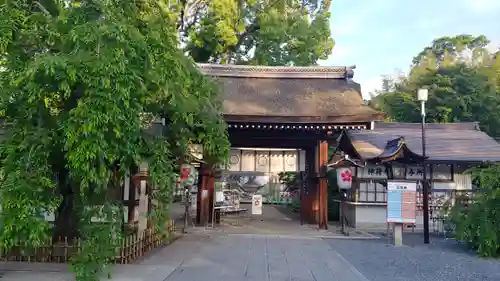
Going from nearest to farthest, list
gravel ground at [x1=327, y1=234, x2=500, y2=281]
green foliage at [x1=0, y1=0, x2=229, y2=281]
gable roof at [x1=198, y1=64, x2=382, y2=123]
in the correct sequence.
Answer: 1. green foliage at [x1=0, y1=0, x2=229, y2=281]
2. gravel ground at [x1=327, y1=234, x2=500, y2=281]
3. gable roof at [x1=198, y1=64, x2=382, y2=123]

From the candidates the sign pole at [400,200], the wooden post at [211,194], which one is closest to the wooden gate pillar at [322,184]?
the sign pole at [400,200]

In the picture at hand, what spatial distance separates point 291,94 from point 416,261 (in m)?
8.58

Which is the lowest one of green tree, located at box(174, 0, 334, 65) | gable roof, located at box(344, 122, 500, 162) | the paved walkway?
the paved walkway

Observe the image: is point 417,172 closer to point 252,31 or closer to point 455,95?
point 455,95

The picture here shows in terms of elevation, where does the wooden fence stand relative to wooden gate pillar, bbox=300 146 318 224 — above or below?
below

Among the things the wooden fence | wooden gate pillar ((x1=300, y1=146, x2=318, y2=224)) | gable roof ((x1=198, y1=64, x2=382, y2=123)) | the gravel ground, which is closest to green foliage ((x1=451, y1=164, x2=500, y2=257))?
the gravel ground

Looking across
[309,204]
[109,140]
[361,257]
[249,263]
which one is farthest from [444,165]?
[109,140]

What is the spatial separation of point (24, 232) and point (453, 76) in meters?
25.6

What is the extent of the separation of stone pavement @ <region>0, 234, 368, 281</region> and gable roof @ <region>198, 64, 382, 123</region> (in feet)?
13.5

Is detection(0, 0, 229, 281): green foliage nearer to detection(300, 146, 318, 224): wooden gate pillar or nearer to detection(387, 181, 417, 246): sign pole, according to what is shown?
detection(387, 181, 417, 246): sign pole

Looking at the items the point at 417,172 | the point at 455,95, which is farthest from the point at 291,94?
the point at 455,95

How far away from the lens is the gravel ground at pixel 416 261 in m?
8.04

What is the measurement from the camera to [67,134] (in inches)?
225

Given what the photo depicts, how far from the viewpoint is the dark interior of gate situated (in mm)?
13719
